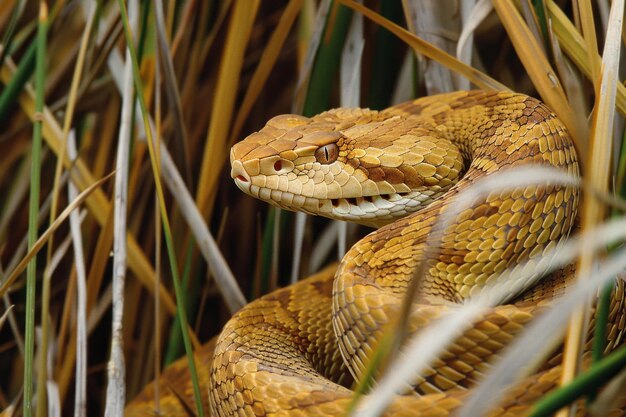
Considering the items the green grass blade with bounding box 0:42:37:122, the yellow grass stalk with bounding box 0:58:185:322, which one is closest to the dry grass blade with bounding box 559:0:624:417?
the yellow grass stalk with bounding box 0:58:185:322

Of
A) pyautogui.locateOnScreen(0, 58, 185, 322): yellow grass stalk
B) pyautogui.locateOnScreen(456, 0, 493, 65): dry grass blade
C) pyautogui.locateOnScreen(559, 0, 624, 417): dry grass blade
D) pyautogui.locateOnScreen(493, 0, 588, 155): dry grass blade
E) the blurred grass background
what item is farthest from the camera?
pyautogui.locateOnScreen(0, 58, 185, 322): yellow grass stalk

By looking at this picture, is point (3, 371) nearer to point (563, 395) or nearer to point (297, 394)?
point (297, 394)

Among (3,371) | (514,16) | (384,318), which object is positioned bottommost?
(3,371)

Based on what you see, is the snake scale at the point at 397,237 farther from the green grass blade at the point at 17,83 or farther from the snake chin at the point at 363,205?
the green grass blade at the point at 17,83

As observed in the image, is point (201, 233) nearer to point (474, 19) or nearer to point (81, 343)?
point (81, 343)

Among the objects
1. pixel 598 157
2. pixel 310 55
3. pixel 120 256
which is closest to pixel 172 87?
pixel 310 55

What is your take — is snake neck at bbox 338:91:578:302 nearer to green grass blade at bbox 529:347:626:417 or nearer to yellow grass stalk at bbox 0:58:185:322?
green grass blade at bbox 529:347:626:417

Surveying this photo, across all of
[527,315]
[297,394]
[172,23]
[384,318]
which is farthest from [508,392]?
[172,23]
